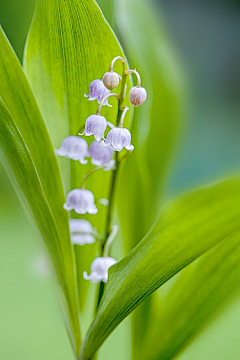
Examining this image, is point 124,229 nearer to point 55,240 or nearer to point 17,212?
point 55,240

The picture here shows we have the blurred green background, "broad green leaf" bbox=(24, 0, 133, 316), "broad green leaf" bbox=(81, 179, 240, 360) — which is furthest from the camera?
the blurred green background

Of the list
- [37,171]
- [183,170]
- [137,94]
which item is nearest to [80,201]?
[37,171]

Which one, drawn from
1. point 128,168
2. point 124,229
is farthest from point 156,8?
point 124,229

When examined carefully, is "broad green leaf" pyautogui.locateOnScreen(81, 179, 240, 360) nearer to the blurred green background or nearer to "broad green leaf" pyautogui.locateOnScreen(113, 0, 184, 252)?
the blurred green background

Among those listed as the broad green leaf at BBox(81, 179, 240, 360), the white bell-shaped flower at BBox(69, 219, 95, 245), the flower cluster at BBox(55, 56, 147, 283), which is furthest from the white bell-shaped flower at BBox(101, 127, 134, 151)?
the white bell-shaped flower at BBox(69, 219, 95, 245)

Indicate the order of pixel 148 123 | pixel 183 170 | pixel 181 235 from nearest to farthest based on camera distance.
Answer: pixel 181 235, pixel 148 123, pixel 183 170

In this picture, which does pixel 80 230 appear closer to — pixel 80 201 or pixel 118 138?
pixel 80 201

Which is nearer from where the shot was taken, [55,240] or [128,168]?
[55,240]
